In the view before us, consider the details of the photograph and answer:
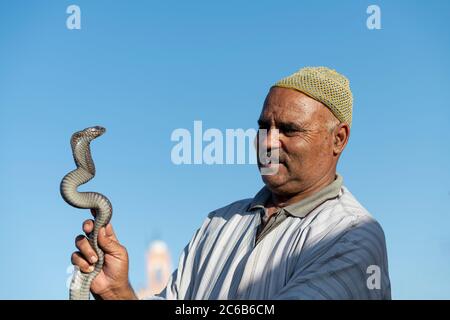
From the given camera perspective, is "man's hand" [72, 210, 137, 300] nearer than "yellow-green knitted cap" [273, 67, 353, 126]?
Yes

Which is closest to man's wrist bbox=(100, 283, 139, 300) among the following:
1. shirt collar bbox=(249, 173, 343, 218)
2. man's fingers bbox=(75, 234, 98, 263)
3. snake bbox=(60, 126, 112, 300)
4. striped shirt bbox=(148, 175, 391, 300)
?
snake bbox=(60, 126, 112, 300)

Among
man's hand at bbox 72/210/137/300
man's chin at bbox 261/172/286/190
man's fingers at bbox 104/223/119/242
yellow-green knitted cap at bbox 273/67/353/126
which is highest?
yellow-green knitted cap at bbox 273/67/353/126

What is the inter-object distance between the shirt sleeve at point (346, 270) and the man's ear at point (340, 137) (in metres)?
0.73

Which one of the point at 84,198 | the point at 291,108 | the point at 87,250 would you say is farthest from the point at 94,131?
the point at 291,108

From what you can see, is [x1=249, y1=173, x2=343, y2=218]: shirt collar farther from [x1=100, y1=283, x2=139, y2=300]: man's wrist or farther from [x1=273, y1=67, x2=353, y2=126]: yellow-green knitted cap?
[x1=100, y1=283, x2=139, y2=300]: man's wrist

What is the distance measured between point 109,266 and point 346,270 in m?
1.58

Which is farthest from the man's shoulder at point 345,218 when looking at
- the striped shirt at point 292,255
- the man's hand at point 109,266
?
the man's hand at point 109,266

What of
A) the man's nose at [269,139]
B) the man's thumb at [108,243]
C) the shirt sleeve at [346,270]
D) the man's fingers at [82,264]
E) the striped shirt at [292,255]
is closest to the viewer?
the shirt sleeve at [346,270]

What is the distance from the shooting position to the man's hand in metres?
5.60

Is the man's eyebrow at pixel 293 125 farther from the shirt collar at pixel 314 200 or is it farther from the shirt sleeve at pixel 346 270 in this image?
the shirt sleeve at pixel 346 270

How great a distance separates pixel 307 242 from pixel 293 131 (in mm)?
824

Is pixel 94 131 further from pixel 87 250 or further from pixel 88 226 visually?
pixel 87 250

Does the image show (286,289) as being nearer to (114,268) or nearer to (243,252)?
(243,252)

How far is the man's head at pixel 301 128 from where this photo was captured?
5.79 metres
